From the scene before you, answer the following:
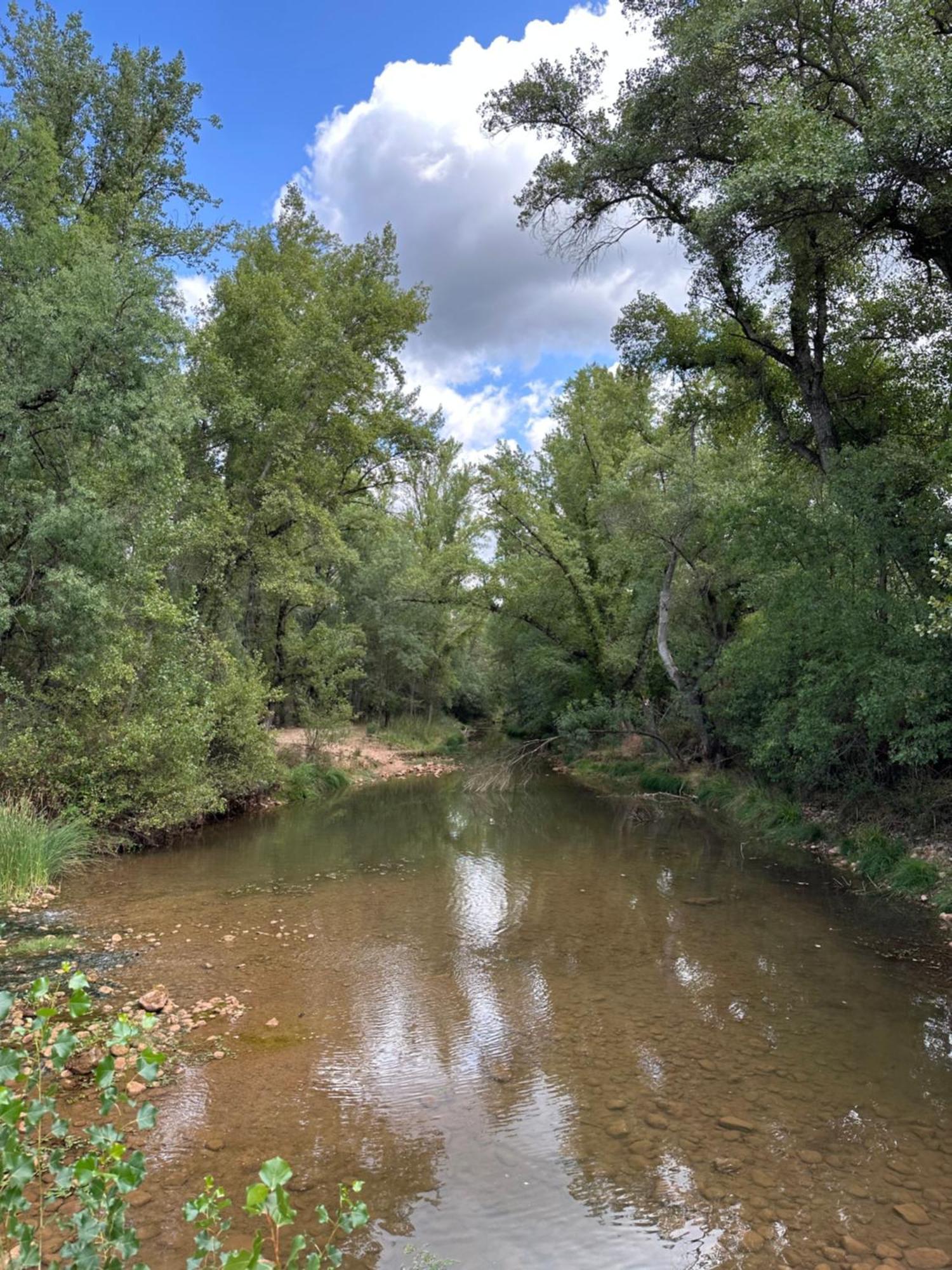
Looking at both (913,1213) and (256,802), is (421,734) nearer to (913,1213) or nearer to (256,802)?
(256,802)

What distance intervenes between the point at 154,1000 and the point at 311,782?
14616mm

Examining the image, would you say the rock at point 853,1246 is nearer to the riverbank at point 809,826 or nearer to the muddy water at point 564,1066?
the muddy water at point 564,1066

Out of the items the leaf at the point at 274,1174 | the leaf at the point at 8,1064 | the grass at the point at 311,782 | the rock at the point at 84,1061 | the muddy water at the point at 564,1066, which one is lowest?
the grass at the point at 311,782

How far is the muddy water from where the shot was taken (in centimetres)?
404

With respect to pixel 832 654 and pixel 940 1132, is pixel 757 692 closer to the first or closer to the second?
pixel 832 654

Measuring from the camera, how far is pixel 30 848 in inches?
370

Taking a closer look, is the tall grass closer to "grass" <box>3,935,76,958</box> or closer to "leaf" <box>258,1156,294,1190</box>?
"grass" <box>3,935,76,958</box>

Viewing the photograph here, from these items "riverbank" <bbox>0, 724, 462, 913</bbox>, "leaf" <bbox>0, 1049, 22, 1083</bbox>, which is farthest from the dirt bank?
"leaf" <bbox>0, 1049, 22, 1083</bbox>

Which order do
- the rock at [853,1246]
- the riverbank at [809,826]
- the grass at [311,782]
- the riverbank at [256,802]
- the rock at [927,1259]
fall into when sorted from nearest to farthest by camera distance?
1. the rock at [927,1259]
2. the rock at [853,1246]
3. the riverbank at [256,802]
4. the riverbank at [809,826]
5. the grass at [311,782]

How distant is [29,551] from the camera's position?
35.3ft

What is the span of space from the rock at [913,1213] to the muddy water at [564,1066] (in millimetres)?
17

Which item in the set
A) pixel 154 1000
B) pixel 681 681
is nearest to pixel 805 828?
pixel 681 681

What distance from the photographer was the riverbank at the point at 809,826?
10086 mm

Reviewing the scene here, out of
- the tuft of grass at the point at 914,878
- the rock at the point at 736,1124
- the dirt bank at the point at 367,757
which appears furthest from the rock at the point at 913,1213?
the dirt bank at the point at 367,757
